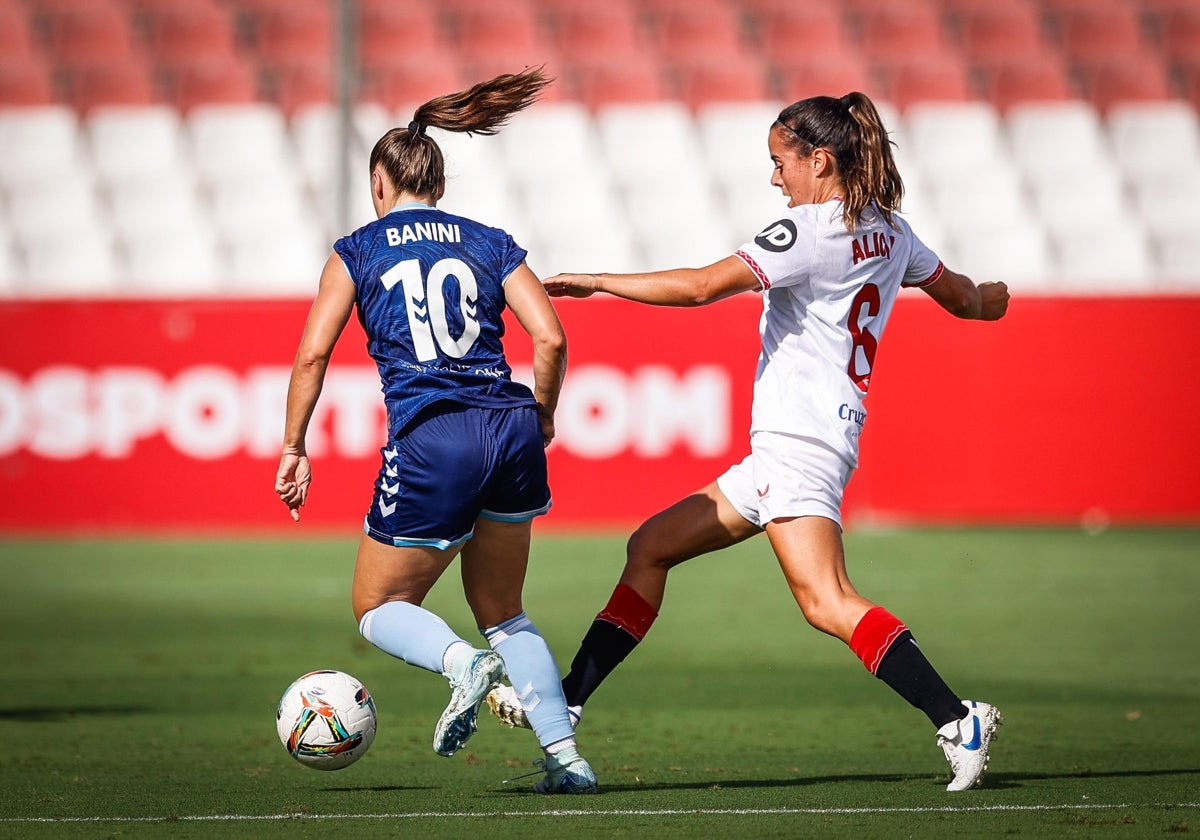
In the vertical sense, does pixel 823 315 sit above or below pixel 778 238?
below

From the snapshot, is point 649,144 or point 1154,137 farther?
point 1154,137

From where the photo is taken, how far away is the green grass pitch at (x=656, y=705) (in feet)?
15.6

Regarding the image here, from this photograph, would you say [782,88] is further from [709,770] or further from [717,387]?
[709,770]

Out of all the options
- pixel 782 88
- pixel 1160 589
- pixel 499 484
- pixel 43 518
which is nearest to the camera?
pixel 499 484

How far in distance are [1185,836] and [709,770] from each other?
5.60 ft

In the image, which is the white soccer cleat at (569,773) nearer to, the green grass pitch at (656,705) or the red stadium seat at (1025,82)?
the green grass pitch at (656,705)

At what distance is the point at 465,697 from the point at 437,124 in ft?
5.67

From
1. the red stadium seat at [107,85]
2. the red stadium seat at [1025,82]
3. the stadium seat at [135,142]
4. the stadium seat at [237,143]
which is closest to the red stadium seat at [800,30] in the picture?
the red stadium seat at [1025,82]

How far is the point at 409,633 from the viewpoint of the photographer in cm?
489

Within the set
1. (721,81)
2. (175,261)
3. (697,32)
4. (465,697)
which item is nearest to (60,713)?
(465,697)

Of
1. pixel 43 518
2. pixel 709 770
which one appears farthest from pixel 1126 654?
pixel 43 518

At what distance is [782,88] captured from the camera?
68.9 ft

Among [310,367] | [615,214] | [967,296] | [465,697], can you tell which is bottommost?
[465,697]

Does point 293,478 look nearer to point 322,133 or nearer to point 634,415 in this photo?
point 634,415
